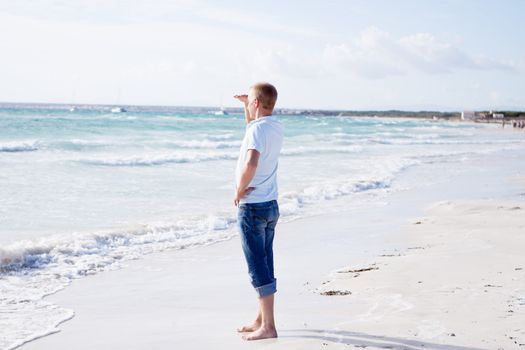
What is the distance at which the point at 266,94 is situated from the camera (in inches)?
165

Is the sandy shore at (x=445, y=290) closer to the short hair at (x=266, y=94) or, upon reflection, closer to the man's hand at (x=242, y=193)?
the man's hand at (x=242, y=193)

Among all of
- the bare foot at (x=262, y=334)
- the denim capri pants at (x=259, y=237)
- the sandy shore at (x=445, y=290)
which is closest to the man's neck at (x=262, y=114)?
the denim capri pants at (x=259, y=237)

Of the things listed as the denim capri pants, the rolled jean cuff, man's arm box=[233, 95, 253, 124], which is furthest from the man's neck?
the rolled jean cuff

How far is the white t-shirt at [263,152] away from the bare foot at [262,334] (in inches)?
35.7

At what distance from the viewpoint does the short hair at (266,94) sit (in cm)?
417

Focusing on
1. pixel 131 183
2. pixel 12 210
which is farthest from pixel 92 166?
pixel 12 210

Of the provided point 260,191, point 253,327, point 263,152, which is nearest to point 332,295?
point 253,327

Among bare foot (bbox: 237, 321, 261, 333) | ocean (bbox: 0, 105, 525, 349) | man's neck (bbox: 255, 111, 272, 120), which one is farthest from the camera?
ocean (bbox: 0, 105, 525, 349)

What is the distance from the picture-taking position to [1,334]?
456 cm

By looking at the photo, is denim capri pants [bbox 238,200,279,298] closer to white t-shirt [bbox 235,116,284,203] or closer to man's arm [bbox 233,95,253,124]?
white t-shirt [bbox 235,116,284,203]

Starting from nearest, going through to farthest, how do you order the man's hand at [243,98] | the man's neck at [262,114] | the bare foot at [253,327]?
the man's neck at [262,114], the bare foot at [253,327], the man's hand at [243,98]

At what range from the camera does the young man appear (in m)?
4.12

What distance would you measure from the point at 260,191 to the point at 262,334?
3.27 feet

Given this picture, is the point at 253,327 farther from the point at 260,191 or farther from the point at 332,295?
the point at 332,295
